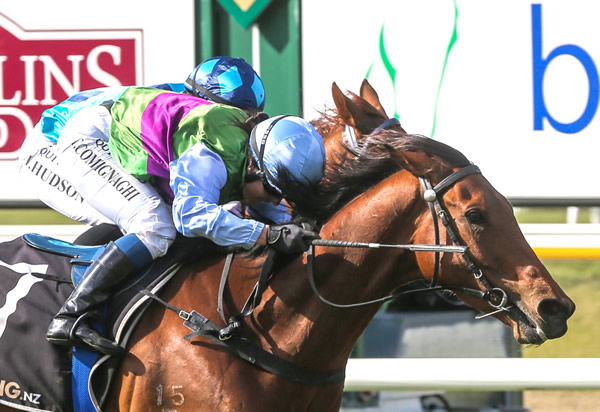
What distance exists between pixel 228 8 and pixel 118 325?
1.80 metres

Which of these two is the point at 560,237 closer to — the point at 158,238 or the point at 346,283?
the point at 346,283

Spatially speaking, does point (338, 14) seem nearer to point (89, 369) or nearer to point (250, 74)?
point (250, 74)

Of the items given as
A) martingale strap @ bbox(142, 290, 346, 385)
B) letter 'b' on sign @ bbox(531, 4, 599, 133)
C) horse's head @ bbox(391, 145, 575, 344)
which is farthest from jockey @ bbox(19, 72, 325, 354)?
letter 'b' on sign @ bbox(531, 4, 599, 133)

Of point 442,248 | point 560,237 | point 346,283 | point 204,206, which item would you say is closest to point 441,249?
point 442,248

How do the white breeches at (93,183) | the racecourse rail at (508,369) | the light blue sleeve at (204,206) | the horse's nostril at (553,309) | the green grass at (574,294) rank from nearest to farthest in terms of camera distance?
1. the horse's nostril at (553,309)
2. the light blue sleeve at (204,206)
3. the white breeches at (93,183)
4. the racecourse rail at (508,369)
5. the green grass at (574,294)

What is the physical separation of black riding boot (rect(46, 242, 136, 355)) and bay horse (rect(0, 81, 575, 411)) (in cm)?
14

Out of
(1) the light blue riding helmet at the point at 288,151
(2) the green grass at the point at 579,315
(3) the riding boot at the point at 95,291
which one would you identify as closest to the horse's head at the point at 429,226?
(1) the light blue riding helmet at the point at 288,151

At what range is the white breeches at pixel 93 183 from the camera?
10.3 feet

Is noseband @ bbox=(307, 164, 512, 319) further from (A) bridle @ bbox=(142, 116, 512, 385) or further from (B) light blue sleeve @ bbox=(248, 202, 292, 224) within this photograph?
(B) light blue sleeve @ bbox=(248, 202, 292, 224)

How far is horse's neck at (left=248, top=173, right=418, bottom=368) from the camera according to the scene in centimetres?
292

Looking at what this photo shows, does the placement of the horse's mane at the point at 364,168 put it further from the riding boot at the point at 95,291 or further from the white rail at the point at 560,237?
the white rail at the point at 560,237

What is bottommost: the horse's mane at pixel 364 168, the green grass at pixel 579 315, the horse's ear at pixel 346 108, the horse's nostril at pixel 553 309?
the green grass at pixel 579 315

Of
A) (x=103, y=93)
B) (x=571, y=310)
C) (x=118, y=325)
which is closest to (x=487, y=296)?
(x=571, y=310)

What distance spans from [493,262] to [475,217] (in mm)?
141
